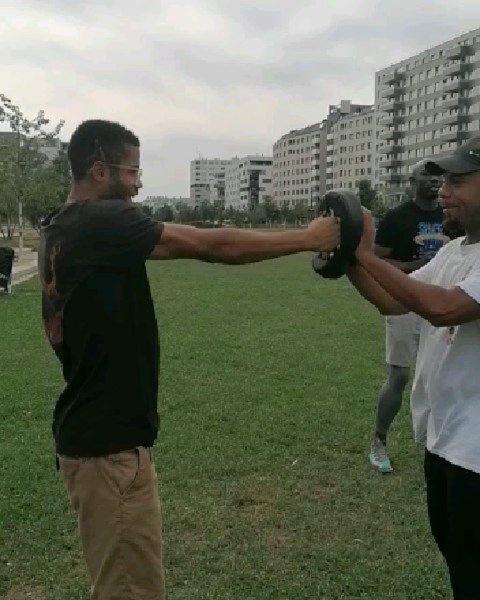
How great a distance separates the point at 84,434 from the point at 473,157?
5.45 feet

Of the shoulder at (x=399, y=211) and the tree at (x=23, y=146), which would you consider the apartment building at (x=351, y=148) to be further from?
the shoulder at (x=399, y=211)

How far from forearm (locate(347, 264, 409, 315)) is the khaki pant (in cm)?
105

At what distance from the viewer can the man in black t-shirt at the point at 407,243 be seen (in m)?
4.92

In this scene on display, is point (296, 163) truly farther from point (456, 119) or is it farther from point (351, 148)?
point (456, 119)

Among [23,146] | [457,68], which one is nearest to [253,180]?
[457,68]

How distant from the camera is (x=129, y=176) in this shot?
258cm

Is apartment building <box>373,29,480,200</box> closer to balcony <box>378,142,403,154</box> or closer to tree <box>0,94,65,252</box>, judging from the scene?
balcony <box>378,142,403,154</box>

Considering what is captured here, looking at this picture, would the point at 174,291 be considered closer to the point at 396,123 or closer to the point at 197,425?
the point at 197,425

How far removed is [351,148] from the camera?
127 m

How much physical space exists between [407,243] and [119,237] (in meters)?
3.03

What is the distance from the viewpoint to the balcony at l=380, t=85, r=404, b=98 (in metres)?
112

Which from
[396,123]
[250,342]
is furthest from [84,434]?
[396,123]

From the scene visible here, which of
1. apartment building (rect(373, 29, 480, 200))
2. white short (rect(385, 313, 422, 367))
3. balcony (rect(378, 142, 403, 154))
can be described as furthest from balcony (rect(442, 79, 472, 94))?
white short (rect(385, 313, 422, 367))

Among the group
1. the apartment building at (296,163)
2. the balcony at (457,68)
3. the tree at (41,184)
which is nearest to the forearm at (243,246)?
the tree at (41,184)
